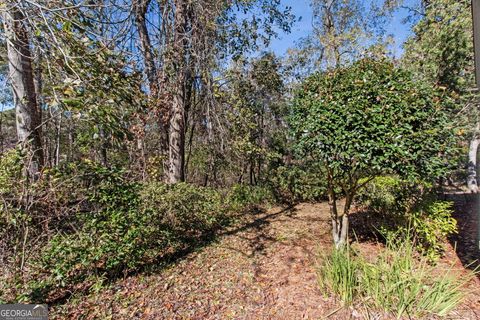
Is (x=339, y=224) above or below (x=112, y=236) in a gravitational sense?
below

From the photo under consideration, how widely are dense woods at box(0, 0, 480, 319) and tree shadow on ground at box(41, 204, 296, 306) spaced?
2 centimetres

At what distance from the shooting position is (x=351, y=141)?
7.72 feet

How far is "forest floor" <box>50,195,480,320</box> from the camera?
2.17 m

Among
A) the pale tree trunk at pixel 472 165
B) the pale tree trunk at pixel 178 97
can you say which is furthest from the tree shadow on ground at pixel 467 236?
the pale tree trunk at pixel 178 97

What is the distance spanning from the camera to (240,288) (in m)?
2.58

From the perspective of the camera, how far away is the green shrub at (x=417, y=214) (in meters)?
2.84

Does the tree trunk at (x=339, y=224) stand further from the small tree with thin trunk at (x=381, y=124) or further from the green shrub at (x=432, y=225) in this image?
the green shrub at (x=432, y=225)

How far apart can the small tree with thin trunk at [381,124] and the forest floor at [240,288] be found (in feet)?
Answer: 4.14

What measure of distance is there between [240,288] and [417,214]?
7.59 feet

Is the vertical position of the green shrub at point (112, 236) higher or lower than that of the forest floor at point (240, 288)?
higher

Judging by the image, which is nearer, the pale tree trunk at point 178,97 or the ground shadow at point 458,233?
the ground shadow at point 458,233

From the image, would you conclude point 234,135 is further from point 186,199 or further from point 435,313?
point 435,313

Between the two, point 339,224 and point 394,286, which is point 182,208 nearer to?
point 339,224

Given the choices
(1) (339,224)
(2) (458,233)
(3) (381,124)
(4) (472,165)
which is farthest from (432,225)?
(4) (472,165)
